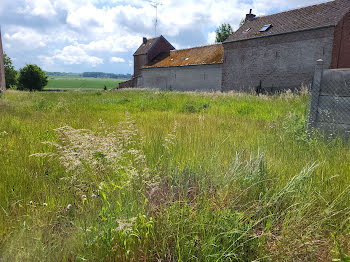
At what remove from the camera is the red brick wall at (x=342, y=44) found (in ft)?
59.2

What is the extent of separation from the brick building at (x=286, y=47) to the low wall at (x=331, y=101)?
1677 centimetres

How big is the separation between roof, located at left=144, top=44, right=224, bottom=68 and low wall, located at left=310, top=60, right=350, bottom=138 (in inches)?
897

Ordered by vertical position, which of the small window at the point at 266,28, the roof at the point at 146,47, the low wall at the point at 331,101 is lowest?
the low wall at the point at 331,101

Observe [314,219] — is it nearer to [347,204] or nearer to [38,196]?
[347,204]

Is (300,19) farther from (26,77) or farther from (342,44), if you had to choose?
(26,77)

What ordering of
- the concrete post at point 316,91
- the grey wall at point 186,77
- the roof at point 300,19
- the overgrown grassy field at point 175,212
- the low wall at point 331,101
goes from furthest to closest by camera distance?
A: the grey wall at point 186,77
the roof at point 300,19
the concrete post at point 316,91
the low wall at point 331,101
the overgrown grassy field at point 175,212

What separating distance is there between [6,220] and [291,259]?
7.31 ft

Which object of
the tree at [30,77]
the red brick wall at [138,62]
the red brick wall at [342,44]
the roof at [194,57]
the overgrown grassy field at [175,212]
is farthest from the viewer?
the tree at [30,77]

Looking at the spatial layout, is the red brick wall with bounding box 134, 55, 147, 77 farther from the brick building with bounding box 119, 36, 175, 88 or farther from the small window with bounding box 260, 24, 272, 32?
the small window with bounding box 260, 24, 272, 32

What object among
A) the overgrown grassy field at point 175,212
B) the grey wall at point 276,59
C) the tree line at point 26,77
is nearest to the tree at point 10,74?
the tree line at point 26,77

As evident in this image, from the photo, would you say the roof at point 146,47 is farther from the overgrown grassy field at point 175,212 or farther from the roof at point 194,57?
the overgrown grassy field at point 175,212

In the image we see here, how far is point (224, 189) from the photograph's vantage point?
2244 mm

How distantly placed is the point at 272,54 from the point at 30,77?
45078mm

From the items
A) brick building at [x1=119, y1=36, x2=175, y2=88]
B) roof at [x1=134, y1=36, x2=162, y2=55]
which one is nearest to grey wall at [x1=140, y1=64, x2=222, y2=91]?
brick building at [x1=119, y1=36, x2=175, y2=88]
